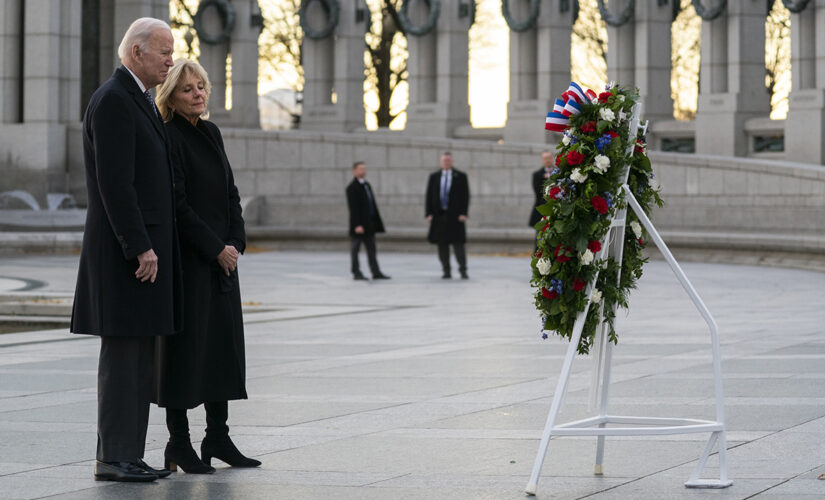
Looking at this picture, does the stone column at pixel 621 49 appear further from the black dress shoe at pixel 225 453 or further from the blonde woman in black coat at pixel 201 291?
the black dress shoe at pixel 225 453

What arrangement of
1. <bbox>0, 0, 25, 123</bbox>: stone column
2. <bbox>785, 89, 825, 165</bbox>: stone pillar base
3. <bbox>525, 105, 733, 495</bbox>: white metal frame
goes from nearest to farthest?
<bbox>525, 105, 733, 495</bbox>: white metal frame, <bbox>785, 89, 825, 165</bbox>: stone pillar base, <bbox>0, 0, 25, 123</bbox>: stone column

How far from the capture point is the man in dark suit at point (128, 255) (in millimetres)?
6594

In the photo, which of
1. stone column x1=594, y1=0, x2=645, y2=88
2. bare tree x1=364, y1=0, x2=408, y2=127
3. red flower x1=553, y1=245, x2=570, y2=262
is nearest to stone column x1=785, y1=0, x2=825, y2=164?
stone column x1=594, y1=0, x2=645, y2=88

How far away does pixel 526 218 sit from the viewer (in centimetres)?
2948

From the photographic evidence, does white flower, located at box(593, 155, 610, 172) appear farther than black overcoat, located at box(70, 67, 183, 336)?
No

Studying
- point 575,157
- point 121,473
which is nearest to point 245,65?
point 121,473

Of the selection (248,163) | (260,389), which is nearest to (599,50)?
(248,163)

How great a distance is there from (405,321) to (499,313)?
132 centimetres

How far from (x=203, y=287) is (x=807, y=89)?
23705 millimetres

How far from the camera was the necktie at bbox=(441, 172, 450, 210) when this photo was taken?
22.0 metres

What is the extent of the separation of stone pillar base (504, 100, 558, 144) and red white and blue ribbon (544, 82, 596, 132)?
2537cm

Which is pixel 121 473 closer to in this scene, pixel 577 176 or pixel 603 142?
pixel 577 176

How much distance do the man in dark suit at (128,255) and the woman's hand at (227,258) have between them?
8.7 inches

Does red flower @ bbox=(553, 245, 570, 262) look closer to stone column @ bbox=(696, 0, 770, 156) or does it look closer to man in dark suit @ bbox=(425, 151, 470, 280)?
man in dark suit @ bbox=(425, 151, 470, 280)
